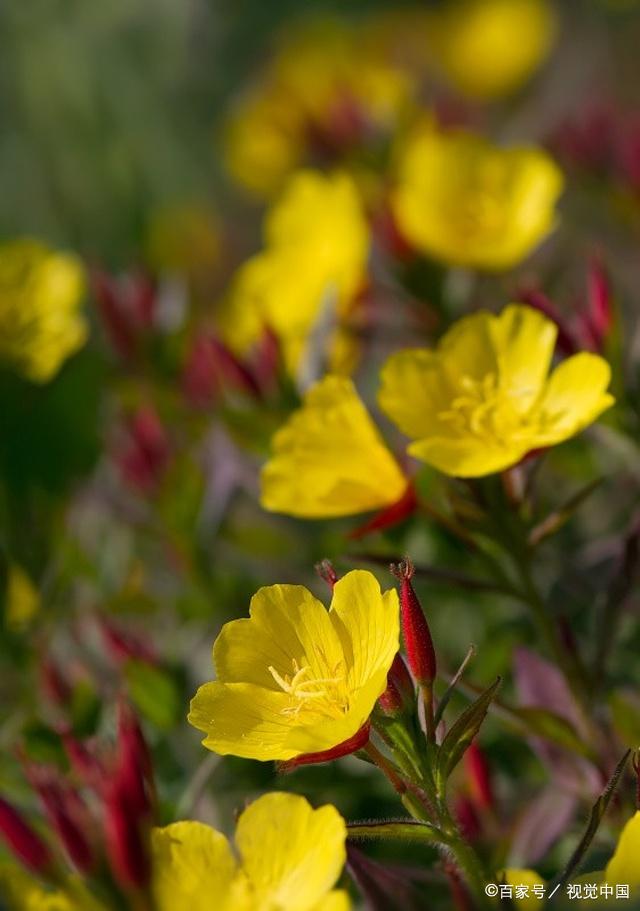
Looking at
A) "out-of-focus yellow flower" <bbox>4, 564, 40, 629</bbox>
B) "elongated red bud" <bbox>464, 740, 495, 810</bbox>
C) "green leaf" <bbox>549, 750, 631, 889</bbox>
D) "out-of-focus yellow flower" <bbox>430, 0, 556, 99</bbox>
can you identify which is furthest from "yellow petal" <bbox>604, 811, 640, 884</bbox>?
"out-of-focus yellow flower" <bbox>430, 0, 556, 99</bbox>

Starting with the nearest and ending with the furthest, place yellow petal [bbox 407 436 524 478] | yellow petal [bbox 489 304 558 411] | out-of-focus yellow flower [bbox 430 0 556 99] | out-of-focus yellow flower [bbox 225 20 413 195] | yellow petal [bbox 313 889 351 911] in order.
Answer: yellow petal [bbox 313 889 351 911], yellow petal [bbox 407 436 524 478], yellow petal [bbox 489 304 558 411], out-of-focus yellow flower [bbox 225 20 413 195], out-of-focus yellow flower [bbox 430 0 556 99]

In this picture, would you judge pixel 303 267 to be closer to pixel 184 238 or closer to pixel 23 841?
pixel 23 841

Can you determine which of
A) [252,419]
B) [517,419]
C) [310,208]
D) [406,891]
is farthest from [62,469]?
[406,891]

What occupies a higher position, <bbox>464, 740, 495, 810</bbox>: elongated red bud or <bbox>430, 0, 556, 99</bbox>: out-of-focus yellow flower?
<bbox>464, 740, 495, 810</bbox>: elongated red bud

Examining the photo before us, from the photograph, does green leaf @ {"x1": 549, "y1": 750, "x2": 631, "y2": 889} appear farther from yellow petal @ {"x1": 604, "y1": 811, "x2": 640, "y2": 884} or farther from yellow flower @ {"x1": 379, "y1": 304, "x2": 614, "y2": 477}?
yellow flower @ {"x1": 379, "y1": 304, "x2": 614, "y2": 477}

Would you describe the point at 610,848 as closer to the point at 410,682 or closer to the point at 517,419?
the point at 410,682

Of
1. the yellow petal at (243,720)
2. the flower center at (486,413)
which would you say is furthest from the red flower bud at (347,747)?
the flower center at (486,413)

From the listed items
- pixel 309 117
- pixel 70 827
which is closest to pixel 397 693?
pixel 70 827

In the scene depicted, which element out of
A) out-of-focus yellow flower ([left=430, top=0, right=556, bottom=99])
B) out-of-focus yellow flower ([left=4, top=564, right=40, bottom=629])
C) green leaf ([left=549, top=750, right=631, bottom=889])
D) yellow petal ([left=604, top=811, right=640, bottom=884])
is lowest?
out-of-focus yellow flower ([left=430, top=0, right=556, bottom=99])
